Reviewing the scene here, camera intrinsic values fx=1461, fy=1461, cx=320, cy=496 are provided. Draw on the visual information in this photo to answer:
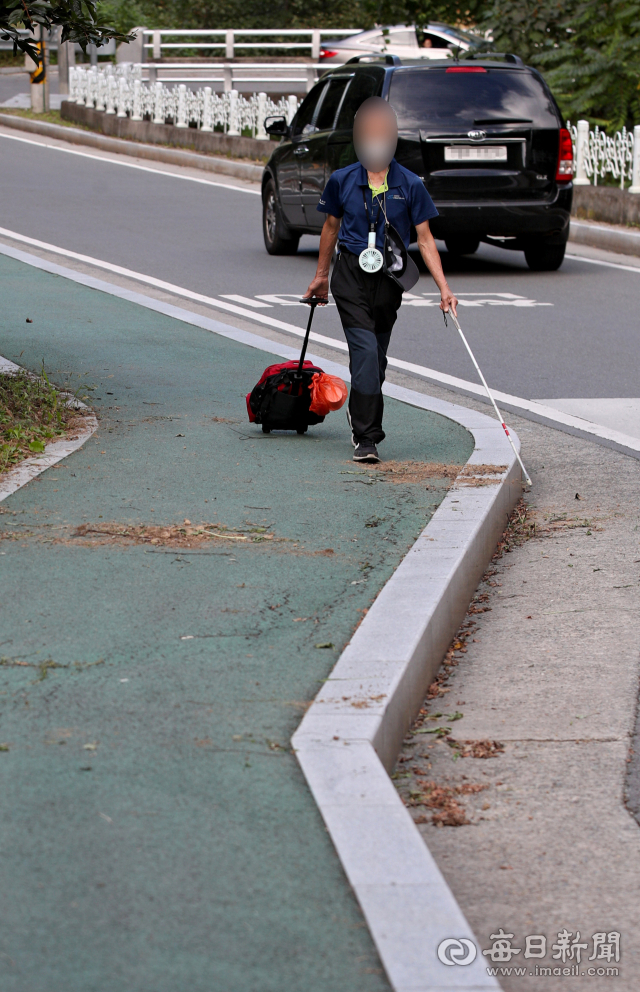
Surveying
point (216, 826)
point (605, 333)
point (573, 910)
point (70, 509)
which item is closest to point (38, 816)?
point (216, 826)

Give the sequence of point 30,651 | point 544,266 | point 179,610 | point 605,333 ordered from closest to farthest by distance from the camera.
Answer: point 30,651 < point 179,610 < point 605,333 < point 544,266

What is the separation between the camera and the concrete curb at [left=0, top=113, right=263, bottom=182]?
26.2 m

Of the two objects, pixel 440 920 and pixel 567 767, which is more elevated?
pixel 440 920

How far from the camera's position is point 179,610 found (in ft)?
15.3

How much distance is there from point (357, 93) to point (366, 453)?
348 inches

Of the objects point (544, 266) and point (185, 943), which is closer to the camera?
point (185, 943)

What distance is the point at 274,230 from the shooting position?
16.3 metres

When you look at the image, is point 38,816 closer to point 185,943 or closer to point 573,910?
point 185,943

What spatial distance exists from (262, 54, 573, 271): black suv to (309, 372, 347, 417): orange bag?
22.9 ft

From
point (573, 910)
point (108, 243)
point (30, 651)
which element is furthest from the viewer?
point (108, 243)

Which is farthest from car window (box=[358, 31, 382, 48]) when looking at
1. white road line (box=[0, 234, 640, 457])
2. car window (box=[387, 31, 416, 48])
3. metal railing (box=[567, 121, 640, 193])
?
white road line (box=[0, 234, 640, 457])

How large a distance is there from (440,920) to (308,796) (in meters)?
0.63

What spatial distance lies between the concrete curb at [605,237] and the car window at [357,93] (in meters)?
3.88

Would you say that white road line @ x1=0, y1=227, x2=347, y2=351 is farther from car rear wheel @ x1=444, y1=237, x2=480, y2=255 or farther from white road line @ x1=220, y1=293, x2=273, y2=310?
car rear wheel @ x1=444, y1=237, x2=480, y2=255
